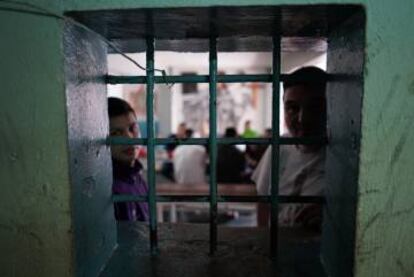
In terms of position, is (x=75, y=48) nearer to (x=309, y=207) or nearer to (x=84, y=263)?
(x=84, y=263)

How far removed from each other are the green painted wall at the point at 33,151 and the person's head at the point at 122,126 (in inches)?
31.8

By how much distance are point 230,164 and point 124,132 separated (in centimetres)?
262

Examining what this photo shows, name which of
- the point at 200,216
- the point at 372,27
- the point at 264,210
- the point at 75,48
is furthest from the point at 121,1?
the point at 200,216

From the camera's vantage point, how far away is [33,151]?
53 centimetres

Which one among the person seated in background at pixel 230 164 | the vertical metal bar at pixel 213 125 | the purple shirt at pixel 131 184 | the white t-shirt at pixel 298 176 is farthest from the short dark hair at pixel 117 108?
the person seated in background at pixel 230 164

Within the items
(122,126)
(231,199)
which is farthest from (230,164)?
(231,199)

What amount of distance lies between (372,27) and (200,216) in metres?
4.05

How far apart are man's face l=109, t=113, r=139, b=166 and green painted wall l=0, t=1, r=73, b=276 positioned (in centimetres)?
79

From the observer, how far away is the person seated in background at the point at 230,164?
3859mm

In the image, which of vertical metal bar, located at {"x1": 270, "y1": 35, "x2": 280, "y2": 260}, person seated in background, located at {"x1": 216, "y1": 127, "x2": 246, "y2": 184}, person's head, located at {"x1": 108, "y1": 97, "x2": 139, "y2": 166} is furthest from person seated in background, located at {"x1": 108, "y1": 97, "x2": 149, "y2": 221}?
person seated in background, located at {"x1": 216, "y1": 127, "x2": 246, "y2": 184}

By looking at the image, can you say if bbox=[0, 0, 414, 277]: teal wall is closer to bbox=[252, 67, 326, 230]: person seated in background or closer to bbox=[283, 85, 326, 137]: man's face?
bbox=[252, 67, 326, 230]: person seated in background

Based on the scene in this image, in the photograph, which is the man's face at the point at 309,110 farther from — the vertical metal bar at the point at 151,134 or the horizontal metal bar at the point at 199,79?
the vertical metal bar at the point at 151,134

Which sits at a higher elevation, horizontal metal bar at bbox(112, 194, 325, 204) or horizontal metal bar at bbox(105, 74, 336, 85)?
horizontal metal bar at bbox(105, 74, 336, 85)

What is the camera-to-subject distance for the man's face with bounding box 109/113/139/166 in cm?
136
